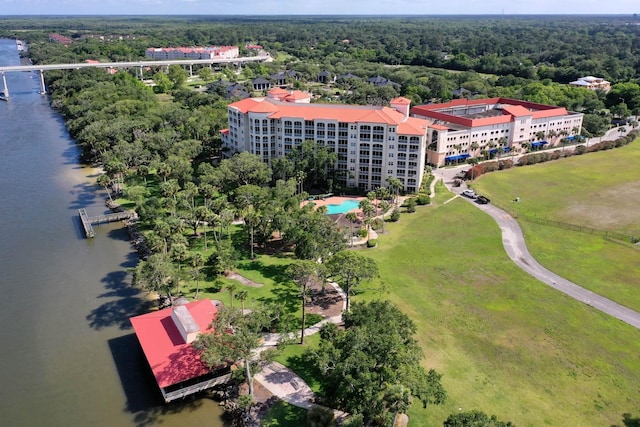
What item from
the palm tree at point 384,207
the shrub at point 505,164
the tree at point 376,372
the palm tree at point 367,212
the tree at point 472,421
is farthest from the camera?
the shrub at point 505,164

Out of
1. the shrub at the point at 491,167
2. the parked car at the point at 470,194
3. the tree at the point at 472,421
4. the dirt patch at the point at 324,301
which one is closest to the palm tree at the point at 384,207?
the parked car at the point at 470,194

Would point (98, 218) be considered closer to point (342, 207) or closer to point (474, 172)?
point (342, 207)

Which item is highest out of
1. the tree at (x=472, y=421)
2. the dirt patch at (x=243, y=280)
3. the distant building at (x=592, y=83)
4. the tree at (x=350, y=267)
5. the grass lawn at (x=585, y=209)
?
the distant building at (x=592, y=83)

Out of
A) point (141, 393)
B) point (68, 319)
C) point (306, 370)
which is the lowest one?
point (141, 393)

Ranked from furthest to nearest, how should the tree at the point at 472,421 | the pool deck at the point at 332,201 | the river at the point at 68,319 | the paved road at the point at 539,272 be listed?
the pool deck at the point at 332,201, the paved road at the point at 539,272, the river at the point at 68,319, the tree at the point at 472,421

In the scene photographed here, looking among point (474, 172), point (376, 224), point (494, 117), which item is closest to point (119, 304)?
point (376, 224)

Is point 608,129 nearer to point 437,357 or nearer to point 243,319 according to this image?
point 437,357

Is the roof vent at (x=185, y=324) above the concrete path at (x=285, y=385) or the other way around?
above

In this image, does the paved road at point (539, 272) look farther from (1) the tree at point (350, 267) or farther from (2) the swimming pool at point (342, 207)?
(1) the tree at point (350, 267)

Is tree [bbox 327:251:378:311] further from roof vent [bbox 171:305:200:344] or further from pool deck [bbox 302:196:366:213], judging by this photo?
pool deck [bbox 302:196:366:213]
